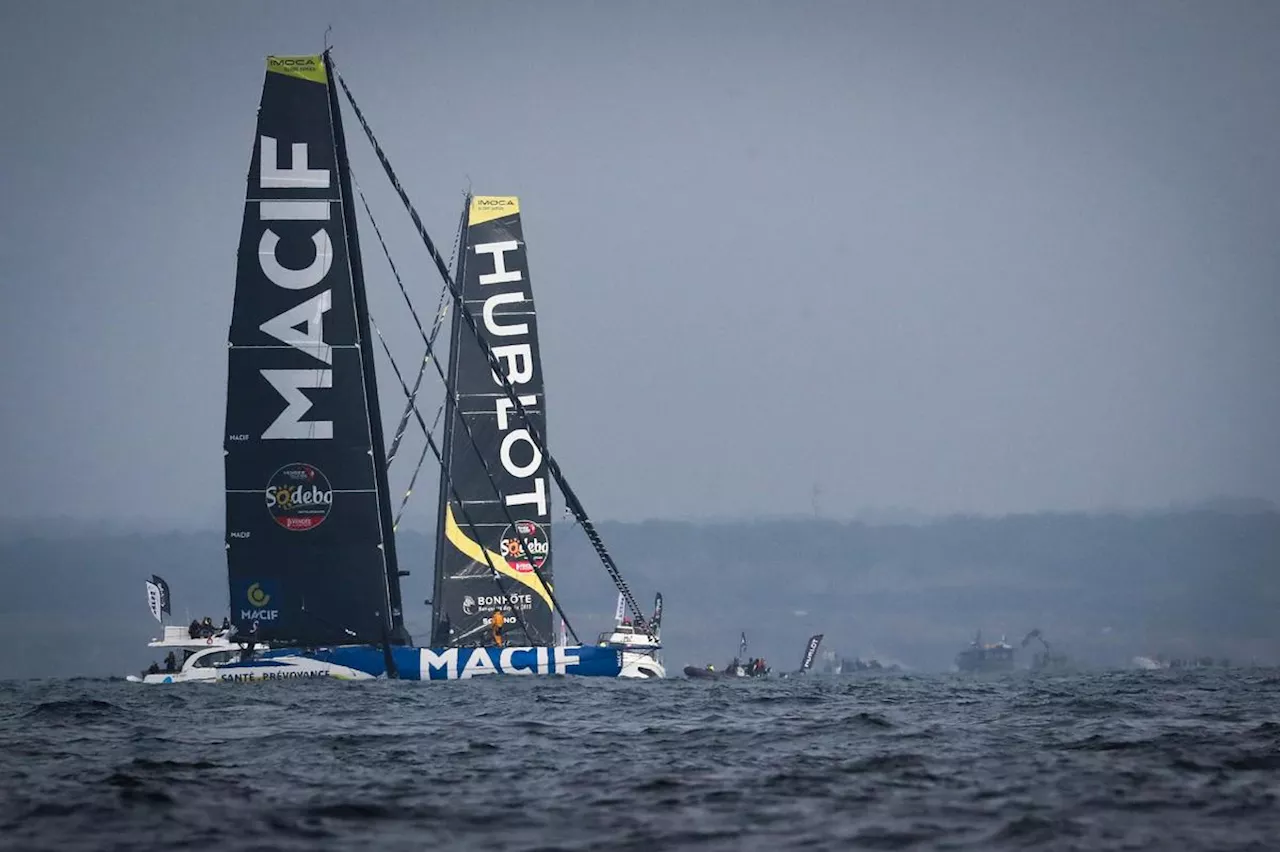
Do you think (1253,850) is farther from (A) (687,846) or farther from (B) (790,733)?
(B) (790,733)

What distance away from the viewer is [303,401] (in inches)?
1738

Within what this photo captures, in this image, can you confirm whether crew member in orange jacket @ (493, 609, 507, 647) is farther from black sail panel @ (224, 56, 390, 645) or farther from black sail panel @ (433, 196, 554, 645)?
black sail panel @ (224, 56, 390, 645)

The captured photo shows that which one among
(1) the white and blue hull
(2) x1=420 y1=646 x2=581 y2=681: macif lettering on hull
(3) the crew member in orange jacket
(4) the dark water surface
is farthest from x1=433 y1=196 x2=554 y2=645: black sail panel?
(4) the dark water surface

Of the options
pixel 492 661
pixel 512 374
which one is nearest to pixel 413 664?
pixel 492 661

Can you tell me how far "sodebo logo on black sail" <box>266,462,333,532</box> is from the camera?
44.3 metres

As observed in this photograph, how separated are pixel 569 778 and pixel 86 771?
20.1ft

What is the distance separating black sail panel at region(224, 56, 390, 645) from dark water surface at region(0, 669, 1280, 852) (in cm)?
1185

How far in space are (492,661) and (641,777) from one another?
27707 mm

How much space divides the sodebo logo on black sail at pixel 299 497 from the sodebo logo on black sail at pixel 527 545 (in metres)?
16.2

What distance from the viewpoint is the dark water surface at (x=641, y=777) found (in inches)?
600

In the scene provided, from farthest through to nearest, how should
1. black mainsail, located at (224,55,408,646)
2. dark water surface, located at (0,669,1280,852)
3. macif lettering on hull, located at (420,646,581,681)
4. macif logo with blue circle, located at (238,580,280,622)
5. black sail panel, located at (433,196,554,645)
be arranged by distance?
black sail panel, located at (433,196,554,645), macif lettering on hull, located at (420,646,581,681), macif logo with blue circle, located at (238,580,280,622), black mainsail, located at (224,55,408,646), dark water surface, located at (0,669,1280,852)

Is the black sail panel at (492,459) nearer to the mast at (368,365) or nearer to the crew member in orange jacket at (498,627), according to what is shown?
the crew member in orange jacket at (498,627)

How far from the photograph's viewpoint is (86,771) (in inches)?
808

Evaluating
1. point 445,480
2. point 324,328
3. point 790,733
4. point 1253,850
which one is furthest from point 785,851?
point 445,480
